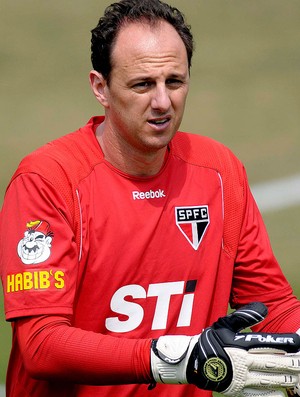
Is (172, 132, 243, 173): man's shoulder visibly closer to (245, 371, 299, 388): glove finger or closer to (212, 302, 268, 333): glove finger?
(212, 302, 268, 333): glove finger

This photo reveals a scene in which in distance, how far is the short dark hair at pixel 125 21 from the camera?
6.54 meters

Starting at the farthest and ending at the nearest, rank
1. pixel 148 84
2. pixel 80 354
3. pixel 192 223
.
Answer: pixel 192 223, pixel 148 84, pixel 80 354

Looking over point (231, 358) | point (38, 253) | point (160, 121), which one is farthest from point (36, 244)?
point (231, 358)

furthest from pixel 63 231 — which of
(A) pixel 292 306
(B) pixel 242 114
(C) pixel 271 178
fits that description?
(B) pixel 242 114

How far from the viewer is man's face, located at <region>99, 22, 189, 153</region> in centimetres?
632

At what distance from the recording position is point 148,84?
20.9ft

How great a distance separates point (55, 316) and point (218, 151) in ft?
4.94

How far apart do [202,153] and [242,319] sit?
1.43m

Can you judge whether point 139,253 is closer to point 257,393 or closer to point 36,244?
point 36,244

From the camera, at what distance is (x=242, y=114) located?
40.8 ft

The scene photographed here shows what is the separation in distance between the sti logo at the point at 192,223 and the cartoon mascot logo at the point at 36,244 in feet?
2.71

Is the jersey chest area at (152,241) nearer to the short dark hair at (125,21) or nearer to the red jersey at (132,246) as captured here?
the red jersey at (132,246)

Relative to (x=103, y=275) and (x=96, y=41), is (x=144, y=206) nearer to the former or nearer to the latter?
(x=103, y=275)


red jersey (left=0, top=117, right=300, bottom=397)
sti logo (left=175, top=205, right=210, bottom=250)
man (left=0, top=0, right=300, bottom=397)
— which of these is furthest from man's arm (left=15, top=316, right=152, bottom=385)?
sti logo (left=175, top=205, right=210, bottom=250)
